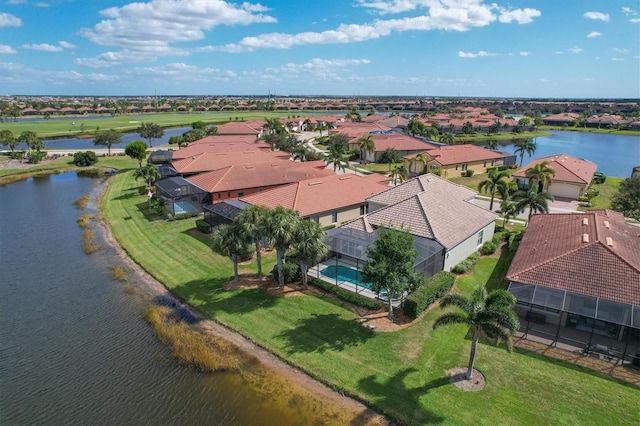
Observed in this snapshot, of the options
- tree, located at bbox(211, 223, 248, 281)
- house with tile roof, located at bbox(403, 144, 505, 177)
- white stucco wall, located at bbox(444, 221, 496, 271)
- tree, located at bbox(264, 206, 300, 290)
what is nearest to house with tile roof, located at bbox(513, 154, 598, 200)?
house with tile roof, located at bbox(403, 144, 505, 177)

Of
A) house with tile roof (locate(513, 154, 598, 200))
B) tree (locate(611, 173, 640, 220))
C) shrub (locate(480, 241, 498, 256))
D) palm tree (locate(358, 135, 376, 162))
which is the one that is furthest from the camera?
palm tree (locate(358, 135, 376, 162))

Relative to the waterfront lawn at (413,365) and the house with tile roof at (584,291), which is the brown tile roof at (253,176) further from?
the house with tile roof at (584,291)

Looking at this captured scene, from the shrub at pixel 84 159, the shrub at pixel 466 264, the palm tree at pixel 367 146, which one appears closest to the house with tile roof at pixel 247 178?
the palm tree at pixel 367 146

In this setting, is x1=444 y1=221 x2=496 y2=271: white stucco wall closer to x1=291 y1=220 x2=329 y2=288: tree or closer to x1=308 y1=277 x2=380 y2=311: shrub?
x1=308 y1=277 x2=380 y2=311: shrub

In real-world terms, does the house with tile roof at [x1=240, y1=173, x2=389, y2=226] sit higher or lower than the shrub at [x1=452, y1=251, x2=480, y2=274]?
higher

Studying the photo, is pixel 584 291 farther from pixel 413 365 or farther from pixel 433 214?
pixel 433 214

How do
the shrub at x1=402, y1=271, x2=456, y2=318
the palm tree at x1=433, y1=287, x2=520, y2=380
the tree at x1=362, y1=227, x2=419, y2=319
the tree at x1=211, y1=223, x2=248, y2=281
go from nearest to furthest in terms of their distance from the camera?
the palm tree at x1=433, y1=287, x2=520, y2=380, the tree at x1=362, y1=227, x2=419, y2=319, the shrub at x1=402, y1=271, x2=456, y2=318, the tree at x1=211, y1=223, x2=248, y2=281
